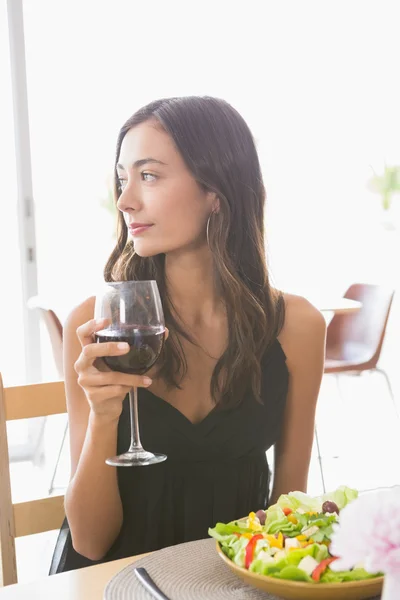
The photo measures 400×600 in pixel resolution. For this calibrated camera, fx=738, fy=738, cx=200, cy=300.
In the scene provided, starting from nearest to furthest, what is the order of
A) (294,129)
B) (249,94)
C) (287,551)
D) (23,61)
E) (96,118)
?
(287,551), (23,61), (96,118), (249,94), (294,129)

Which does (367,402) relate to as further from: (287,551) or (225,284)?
(287,551)

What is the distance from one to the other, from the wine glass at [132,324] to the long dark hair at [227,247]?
44 centimetres

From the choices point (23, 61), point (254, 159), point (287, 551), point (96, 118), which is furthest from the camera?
point (96, 118)

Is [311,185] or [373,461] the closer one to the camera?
[373,461]

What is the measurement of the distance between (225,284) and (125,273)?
23 centimetres

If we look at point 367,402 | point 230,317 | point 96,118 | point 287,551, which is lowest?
point 367,402

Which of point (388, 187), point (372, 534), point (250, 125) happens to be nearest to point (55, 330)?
point (250, 125)

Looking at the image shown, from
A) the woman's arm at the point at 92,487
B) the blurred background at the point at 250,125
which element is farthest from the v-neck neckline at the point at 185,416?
the blurred background at the point at 250,125

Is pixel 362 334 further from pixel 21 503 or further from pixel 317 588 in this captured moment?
pixel 317 588

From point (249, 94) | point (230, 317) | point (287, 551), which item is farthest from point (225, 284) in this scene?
point (249, 94)

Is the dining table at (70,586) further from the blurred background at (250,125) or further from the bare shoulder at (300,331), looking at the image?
the blurred background at (250,125)

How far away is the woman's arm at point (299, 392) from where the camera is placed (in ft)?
5.10

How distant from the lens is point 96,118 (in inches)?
192

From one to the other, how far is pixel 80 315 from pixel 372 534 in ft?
3.48
